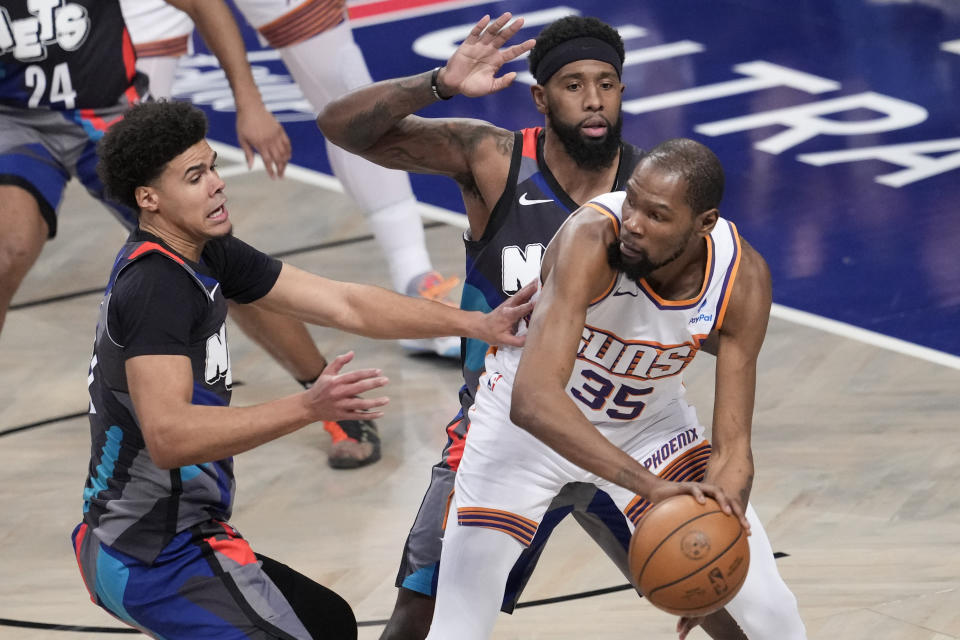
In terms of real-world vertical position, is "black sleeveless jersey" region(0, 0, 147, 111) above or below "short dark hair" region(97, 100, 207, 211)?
below

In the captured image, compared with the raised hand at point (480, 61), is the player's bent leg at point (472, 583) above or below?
below

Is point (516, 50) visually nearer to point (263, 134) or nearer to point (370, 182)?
point (263, 134)

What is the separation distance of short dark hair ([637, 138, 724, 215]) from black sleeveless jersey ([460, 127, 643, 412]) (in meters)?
0.79

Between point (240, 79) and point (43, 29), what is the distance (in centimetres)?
69

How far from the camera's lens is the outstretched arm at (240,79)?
558cm

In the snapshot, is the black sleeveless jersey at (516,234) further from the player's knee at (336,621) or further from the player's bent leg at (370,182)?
the player's bent leg at (370,182)

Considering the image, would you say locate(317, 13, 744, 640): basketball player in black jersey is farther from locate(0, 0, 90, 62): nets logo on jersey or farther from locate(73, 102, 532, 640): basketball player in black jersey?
locate(0, 0, 90, 62): nets logo on jersey

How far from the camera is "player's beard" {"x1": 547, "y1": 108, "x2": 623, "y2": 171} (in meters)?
4.17

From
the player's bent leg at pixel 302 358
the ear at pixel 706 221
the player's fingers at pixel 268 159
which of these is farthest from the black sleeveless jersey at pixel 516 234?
the player's fingers at pixel 268 159

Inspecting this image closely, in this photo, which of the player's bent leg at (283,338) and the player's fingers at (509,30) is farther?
the player's bent leg at (283,338)

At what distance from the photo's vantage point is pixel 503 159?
428 cm

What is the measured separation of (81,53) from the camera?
549 cm

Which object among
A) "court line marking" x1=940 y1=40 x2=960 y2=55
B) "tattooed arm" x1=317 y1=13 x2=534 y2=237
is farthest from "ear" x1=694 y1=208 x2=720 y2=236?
"court line marking" x1=940 y1=40 x2=960 y2=55

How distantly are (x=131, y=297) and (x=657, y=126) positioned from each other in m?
5.81
